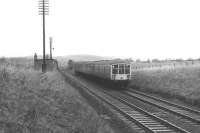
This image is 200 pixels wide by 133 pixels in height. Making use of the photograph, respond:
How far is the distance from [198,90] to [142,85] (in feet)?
28.6

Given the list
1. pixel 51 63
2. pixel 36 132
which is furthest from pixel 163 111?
pixel 51 63

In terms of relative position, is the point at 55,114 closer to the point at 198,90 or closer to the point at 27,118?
the point at 27,118

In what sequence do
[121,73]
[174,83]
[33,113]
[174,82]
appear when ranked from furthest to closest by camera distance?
[121,73], [174,82], [174,83], [33,113]

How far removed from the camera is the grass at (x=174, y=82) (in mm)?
18586

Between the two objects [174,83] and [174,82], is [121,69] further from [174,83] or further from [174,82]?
[174,83]

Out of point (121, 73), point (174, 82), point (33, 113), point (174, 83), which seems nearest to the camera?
point (33, 113)

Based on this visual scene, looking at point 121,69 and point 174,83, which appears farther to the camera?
point 121,69

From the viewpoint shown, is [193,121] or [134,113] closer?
[193,121]

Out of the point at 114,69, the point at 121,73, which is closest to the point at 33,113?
the point at 114,69

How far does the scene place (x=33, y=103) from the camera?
9688 mm

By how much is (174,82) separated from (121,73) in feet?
18.7

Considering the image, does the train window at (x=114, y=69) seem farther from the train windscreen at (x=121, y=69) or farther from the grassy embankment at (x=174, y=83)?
the grassy embankment at (x=174, y=83)

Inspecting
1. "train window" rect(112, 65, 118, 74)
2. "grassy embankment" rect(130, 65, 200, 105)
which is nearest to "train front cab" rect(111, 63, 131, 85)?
"train window" rect(112, 65, 118, 74)

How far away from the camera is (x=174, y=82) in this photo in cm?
2256
